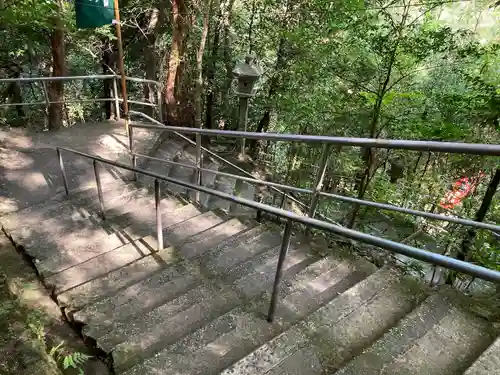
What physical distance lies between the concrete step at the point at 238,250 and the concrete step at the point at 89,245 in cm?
63

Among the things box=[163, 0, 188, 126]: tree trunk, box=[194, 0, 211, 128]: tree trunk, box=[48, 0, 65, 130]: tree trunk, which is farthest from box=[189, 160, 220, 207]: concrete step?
box=[48, 0, 65, 130]: tree trunk

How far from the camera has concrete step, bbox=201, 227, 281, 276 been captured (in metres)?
3.07

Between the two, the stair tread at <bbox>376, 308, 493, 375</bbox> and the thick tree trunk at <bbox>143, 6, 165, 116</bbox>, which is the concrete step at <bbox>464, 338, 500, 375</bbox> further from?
the thick tree trunk at <bbox>143, 6, 165, 116</bbox>

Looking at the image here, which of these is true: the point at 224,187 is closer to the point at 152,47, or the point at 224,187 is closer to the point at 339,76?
the point at 339,76

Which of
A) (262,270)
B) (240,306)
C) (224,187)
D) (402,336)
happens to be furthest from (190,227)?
(224,187)

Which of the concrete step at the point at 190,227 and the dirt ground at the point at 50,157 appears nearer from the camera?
the concrete step at the point at 190,227

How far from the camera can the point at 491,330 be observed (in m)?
2.26

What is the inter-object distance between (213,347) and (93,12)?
5.31m

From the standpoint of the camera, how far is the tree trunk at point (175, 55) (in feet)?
24.2

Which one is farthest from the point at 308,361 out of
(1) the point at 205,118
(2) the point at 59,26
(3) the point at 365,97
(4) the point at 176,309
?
(1) the point at 205,118

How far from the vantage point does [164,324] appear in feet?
7.93

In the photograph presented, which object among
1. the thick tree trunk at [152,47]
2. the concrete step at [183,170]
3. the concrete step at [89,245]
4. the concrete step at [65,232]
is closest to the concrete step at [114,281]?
the concrete step at [89,245]

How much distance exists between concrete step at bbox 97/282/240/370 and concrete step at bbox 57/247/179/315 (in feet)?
1.54

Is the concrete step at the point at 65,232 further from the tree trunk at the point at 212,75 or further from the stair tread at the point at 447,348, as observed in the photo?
the tree trunk at the point at 212,75
